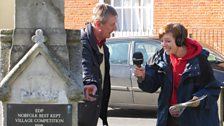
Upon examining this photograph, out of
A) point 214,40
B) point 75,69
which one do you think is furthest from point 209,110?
point 214,40

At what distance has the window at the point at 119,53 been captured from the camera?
12234mm

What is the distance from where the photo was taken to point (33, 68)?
15.3 ft

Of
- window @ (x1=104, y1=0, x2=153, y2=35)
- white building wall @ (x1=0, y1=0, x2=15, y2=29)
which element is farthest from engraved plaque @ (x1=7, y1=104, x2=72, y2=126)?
white building wall @ (x1=0, y1=0, x2=15, y2=29)

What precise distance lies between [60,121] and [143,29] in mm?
16280

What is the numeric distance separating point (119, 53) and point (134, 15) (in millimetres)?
8934

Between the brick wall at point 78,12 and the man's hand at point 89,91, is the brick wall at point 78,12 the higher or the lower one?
the higher one

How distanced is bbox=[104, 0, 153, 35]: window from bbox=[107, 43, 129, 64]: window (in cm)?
839

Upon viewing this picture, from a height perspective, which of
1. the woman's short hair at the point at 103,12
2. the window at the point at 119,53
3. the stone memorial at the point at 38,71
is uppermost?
the woman's short hair at the point at 103,12

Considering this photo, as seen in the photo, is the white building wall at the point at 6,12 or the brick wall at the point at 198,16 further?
the white building wall at the point at 6,12

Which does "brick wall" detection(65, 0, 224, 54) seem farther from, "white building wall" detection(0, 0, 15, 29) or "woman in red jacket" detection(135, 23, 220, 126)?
"woman in red jacket" detection(135, 23, 220, 126)

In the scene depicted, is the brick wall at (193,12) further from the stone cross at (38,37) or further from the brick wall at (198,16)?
the stone cross at (38,37)

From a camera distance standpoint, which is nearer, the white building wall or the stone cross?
the stone cross

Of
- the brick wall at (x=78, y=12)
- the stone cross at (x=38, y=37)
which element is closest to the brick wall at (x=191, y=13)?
the brick wall at (x=78, y=12)

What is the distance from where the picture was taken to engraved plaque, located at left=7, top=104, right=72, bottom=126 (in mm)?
4715
